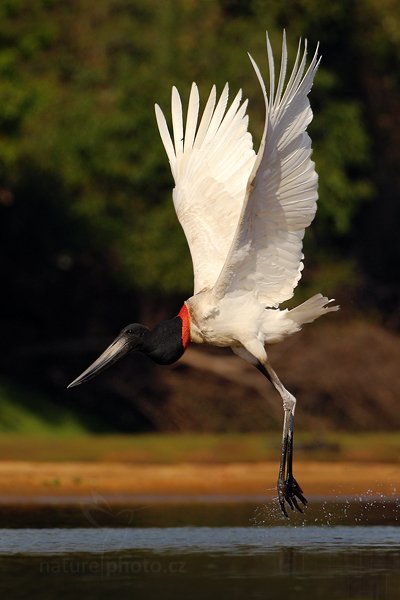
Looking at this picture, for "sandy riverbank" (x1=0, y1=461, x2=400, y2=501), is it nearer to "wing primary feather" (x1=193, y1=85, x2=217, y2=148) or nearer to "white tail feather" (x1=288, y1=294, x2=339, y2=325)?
"white tail feather" (x1=288, y1=294, x2=339, y2=325)

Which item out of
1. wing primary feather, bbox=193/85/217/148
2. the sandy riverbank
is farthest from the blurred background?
wing primary feather, bbox=193/85/217/148

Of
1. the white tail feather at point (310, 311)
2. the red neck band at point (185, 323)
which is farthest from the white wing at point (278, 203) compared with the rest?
the red neck band at point (185, 323)

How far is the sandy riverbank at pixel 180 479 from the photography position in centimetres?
1723

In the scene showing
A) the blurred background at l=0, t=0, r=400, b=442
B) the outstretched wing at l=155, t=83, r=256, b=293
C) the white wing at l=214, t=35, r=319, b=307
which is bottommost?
the white wing at l=214, t=35, r=319, b=307

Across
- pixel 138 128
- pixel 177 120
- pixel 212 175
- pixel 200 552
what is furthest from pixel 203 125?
pixel 138 128

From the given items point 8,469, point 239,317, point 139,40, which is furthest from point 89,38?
point 239,317

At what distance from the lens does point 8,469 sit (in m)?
17.7

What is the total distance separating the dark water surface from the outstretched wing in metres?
2.37

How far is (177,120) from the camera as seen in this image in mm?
12664

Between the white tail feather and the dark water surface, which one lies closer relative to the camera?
the dark water surface

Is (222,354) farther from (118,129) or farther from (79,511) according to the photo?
(79,511)

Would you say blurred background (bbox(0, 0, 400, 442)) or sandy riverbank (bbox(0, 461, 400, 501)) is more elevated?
blurred background (bbox(0, 0, 400, 442))

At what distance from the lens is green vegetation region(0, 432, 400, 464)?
1912 centimetres

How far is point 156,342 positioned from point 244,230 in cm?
148
